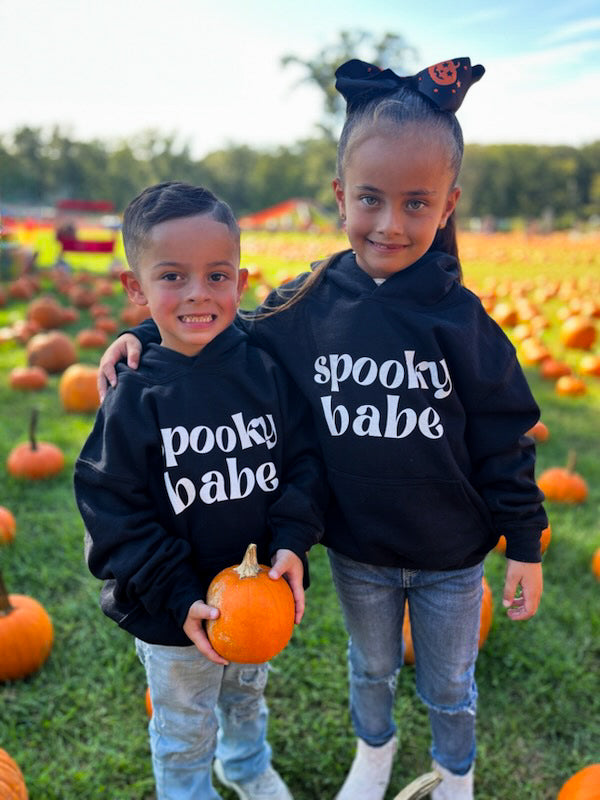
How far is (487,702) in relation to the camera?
2666 mm

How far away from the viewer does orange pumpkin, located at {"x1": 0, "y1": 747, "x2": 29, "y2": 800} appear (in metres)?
1.98

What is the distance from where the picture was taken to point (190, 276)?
1.66m

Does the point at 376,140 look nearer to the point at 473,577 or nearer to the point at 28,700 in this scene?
the point at 473,577

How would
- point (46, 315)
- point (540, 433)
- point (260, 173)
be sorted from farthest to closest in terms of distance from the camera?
point (260, 173) < point (46, 315) < point (540, 433)

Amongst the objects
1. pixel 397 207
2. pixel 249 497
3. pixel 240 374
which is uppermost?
pixel 397 207

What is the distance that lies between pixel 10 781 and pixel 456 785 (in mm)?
1411

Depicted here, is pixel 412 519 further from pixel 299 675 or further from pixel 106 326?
pixel 106 326

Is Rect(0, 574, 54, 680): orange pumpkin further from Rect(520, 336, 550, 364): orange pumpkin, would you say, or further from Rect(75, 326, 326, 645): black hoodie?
Rect(520, 336, 550, 364): orange pumpkin

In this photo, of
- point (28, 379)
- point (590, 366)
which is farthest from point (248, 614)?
point (590, 366)

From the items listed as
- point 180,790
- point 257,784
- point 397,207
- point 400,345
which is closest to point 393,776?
point 257,784

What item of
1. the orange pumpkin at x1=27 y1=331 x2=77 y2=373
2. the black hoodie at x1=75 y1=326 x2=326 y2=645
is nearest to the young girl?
the black hoodie at x1=75 y1=326 x2=326 y2=645

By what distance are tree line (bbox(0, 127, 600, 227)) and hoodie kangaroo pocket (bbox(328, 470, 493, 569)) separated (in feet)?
193

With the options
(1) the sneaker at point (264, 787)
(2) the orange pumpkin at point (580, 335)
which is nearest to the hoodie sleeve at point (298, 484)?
(1) the sneaker at point (264, 787)

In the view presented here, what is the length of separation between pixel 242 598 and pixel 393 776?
4.04 ft
